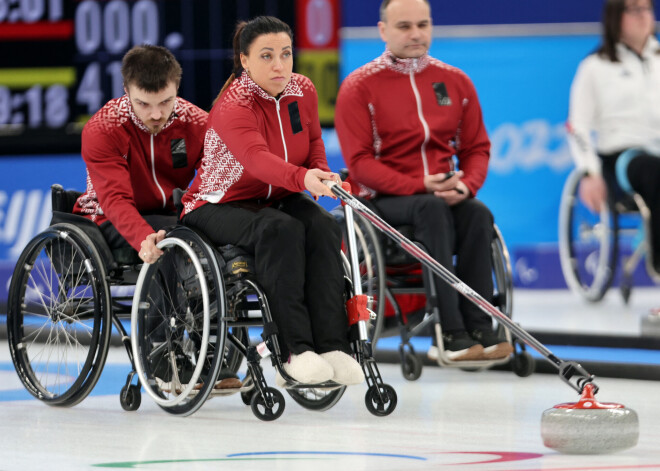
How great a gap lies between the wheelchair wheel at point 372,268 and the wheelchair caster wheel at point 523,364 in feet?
1.51

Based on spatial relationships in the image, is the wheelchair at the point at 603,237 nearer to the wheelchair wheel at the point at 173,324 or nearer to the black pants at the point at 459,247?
the black pants at the point at 459,247

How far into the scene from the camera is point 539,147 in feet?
23.6

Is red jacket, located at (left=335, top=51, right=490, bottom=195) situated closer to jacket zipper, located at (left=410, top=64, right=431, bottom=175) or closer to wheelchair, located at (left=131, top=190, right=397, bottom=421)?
jacket zipper, located at (left=410, top=64, right=431, bottom=175)

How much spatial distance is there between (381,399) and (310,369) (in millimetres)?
315

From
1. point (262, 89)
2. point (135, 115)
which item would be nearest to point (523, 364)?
point (262, 89)

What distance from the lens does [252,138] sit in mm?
3416

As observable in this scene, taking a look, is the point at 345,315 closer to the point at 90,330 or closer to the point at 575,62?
the point at 90,330

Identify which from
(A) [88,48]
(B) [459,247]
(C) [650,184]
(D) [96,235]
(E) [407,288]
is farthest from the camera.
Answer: (A) [88,48]

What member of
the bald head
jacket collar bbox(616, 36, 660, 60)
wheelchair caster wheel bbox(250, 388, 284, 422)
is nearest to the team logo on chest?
the bald head

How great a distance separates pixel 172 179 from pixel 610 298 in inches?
130

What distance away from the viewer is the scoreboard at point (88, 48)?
6594 millimetres

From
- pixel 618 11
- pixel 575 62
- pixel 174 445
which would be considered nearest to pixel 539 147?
pixel 575 62

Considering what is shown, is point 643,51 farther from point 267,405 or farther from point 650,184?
point 267,405

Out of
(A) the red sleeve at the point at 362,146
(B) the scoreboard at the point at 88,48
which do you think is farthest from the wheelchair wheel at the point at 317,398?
(B) the scoreboard at the point at 88,48
